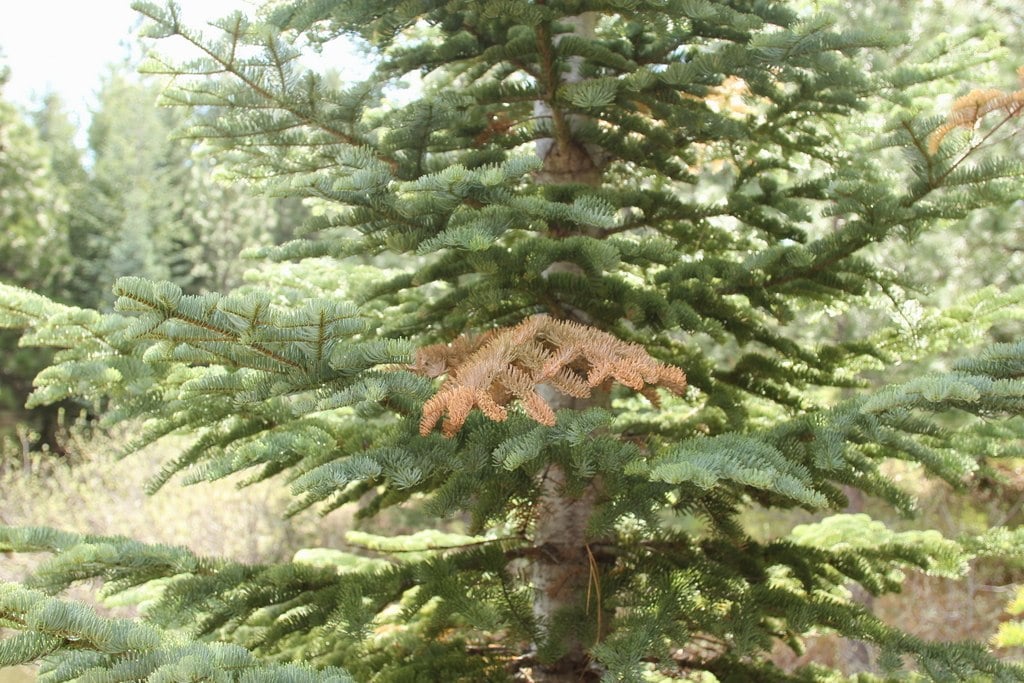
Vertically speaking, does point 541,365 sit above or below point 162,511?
above

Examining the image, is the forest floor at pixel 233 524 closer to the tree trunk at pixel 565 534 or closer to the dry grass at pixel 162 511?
the dry grass at pixel 162 511

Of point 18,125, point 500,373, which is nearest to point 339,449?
point 500,373

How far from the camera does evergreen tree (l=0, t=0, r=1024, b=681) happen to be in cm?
186

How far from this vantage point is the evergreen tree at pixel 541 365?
73.3 inches

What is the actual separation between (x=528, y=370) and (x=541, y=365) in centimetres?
7

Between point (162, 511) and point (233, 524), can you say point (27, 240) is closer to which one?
point (162, 511)

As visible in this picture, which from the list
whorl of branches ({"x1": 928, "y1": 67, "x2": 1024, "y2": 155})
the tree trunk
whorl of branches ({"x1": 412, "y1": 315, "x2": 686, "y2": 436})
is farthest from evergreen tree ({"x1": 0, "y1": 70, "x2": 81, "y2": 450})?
whorl of branches ({"x1": 928, "y1": 67, "x2": 1024, "y2": 155})

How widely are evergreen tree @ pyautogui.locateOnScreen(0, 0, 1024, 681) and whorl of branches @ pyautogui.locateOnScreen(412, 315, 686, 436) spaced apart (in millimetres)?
10

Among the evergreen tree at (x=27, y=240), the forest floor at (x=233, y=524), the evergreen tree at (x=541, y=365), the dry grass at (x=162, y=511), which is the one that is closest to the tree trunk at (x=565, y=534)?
the evergreen tree at (x=541, y=365)

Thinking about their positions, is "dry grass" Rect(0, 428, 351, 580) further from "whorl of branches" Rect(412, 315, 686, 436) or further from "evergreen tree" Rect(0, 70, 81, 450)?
"whorl of branches" Rect(412, 315, 686, 436)

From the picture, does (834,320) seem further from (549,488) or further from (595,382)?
(595,382)

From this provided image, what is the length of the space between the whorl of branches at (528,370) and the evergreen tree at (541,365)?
1cm

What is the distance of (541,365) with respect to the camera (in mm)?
1888

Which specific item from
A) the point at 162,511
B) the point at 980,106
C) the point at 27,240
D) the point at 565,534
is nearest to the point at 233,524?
the point at 162,511
